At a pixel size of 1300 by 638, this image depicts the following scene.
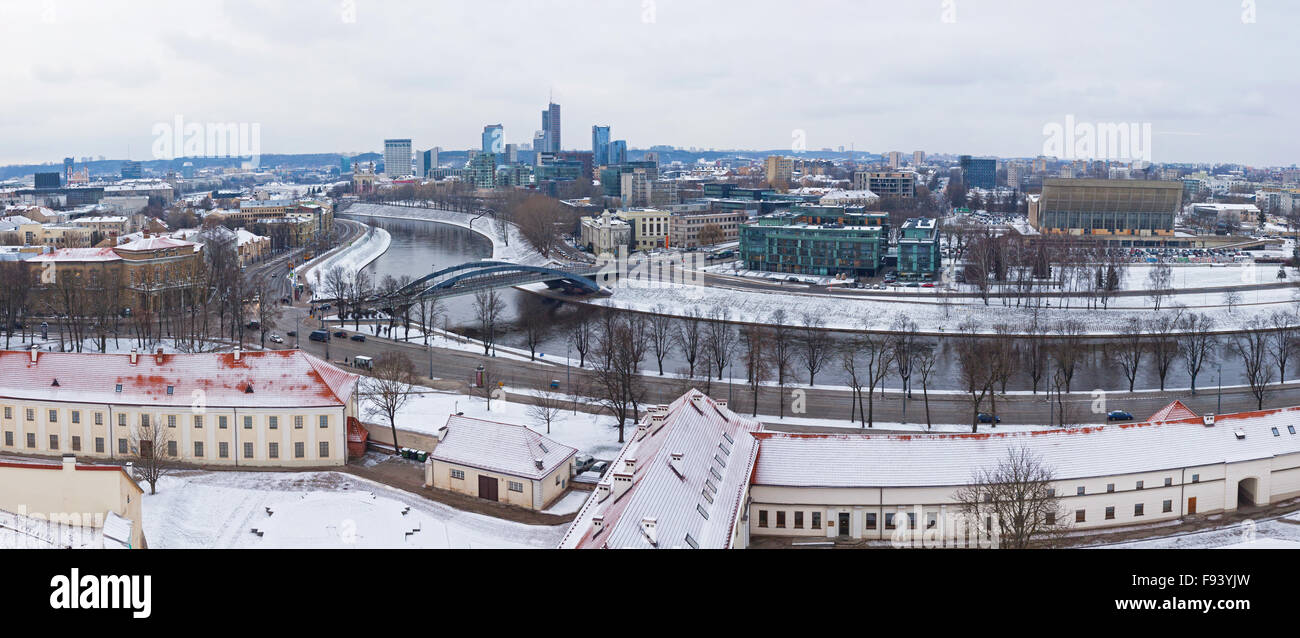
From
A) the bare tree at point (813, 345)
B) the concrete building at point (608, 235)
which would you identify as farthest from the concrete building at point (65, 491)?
the concrete building at point (608, 235)

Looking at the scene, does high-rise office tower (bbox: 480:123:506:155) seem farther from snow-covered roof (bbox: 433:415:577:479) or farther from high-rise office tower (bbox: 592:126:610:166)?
snow-covered roof (bbox: 433:415:577:479)

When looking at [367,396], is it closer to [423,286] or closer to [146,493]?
[146,493]

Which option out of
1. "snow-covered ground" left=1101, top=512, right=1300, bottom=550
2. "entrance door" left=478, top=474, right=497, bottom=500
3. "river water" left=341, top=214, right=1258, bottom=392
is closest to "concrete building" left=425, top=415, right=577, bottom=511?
"entrance door" left=478, top=474, right=497, bottom=500

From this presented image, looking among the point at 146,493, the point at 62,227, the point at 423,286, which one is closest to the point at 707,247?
the point at 423,286

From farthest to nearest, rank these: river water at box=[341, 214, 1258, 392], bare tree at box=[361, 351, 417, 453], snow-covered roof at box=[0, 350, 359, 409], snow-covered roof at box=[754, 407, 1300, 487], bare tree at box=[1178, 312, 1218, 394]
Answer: bare tree at box=[1178, 312, 1218, 394], river water at box=[341, 214, 1258, 392], bare tree at box=[361, 351, 417, 453], snow-covered roof at box=[0, 350, 359, 409], snow-covered roof at box=[754, 407, 1300, 487]

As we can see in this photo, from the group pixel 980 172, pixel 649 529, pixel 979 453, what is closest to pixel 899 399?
pixel 979 453

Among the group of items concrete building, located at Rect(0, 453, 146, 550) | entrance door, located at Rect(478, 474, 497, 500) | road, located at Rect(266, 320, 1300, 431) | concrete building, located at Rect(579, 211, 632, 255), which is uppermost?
concrete building, located at Rect(579, 211, 632, 255)

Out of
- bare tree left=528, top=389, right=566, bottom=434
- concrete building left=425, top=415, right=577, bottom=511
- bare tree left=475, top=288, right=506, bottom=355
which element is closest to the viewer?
concrete building left=425, top=415, right=577, bottom=511

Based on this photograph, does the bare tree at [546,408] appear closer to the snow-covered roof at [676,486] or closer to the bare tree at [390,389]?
the bare tree at [390,389]
